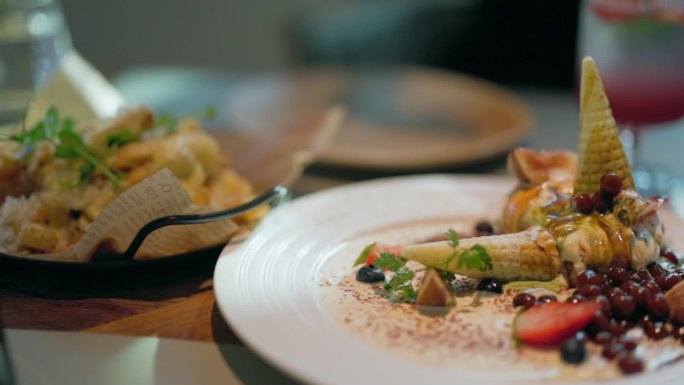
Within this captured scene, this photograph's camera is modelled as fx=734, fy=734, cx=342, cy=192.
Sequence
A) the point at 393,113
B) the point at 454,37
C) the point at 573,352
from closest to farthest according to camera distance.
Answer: the point at 573,352 → the point at 393,113 → the point at 454,37

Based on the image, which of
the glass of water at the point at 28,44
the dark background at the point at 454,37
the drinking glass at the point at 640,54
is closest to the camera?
the drinking glass at the point at 640,54

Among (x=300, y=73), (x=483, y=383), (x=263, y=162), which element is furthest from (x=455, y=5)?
(x=483, y=383)

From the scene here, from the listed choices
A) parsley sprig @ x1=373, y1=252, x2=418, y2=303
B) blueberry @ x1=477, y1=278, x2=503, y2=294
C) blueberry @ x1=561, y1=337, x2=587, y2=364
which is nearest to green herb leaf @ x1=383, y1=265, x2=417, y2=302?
parsley sprig @ x1=373, y1=252, x2=418, y2=303

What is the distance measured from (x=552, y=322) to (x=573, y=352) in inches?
2.7

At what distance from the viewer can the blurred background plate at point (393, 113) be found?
2.18 m

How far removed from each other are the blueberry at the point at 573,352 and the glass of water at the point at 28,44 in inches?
76.5

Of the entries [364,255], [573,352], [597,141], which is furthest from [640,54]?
[573,352]

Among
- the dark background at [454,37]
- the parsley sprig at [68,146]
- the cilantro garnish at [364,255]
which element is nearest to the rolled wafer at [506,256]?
the cilantro garnish at [364,255]

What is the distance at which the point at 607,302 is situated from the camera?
1188 mm

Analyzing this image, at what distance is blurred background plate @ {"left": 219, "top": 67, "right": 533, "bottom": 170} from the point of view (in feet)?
7.15

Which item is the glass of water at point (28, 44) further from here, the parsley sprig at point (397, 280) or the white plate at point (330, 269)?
the parsley sprig at point (397, 280)

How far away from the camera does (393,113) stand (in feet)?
9.13

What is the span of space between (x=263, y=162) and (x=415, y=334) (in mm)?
985

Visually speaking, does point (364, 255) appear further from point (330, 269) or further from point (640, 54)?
point (640, 54)
